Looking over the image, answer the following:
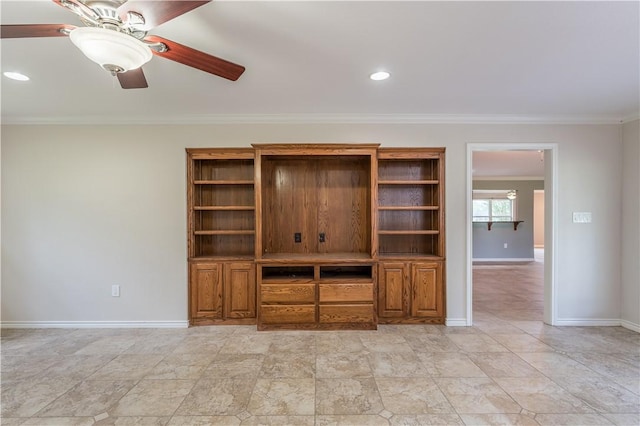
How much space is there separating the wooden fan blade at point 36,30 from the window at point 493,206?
924 cm

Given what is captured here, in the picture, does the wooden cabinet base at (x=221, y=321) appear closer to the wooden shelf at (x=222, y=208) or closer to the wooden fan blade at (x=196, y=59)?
the wooden shelf at (x=222, y=208)

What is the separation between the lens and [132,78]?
74.6 inches

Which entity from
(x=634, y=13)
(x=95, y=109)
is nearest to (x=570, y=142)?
(x=634, y=13)

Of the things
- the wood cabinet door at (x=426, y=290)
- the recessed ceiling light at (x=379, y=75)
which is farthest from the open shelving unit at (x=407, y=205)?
the recessed ceiling light at (x=379, y=75)

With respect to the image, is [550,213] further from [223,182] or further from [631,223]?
[223,182]

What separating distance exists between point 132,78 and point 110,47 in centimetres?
57

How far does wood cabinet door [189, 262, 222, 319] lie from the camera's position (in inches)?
135

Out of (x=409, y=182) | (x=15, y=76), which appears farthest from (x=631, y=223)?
(x=15, y=76)

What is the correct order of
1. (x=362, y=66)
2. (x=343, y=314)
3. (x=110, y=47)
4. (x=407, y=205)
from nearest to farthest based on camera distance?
(x=110, y=47)
(x=362, y=66)
(x=343, y=314)
(x=407, y=205)

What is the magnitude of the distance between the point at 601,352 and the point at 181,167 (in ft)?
15.6

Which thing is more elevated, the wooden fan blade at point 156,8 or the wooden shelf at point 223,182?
the wooden fan blade at point 156,8

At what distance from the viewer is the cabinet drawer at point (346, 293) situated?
129 inches

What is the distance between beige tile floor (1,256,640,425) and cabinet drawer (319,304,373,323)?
0.48ft

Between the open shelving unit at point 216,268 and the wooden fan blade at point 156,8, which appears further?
the open shelving unit at point 216,268
